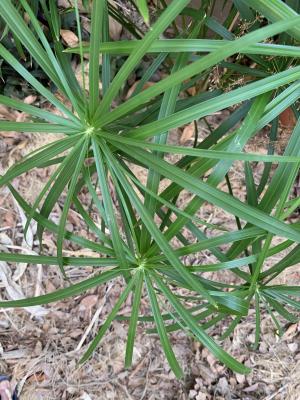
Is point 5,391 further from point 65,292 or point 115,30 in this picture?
point 115,30

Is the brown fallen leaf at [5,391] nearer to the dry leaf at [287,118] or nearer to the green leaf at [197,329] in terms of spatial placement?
the green leaf at [197,329]

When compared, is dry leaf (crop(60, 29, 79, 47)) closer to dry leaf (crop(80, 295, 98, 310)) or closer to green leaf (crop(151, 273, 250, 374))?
dry leaf (crop(80, 295, 98, 310))

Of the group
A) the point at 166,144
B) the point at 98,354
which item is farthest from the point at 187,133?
the point at 166,144

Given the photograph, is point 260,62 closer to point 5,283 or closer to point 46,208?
point 46,208

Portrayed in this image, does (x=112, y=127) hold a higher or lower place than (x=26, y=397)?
higher

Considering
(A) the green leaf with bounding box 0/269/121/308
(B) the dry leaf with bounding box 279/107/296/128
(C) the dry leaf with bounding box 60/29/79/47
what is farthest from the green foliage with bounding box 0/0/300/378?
(C) the dry leaf with bounding box 60/29/79/47

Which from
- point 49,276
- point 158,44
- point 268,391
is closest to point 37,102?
point 49,276

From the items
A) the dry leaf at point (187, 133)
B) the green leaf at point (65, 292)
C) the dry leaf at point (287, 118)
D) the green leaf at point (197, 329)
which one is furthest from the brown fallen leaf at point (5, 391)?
the dry leaf at point (287, 118)

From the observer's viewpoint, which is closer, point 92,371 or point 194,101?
point 194,101
